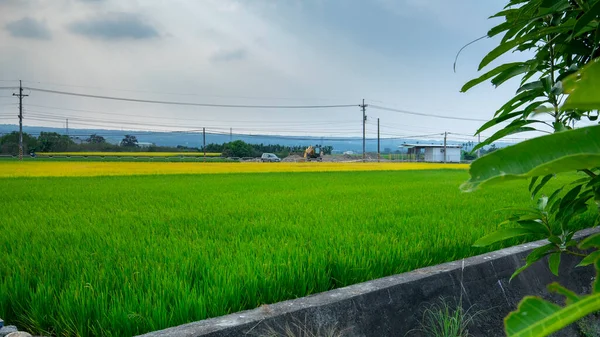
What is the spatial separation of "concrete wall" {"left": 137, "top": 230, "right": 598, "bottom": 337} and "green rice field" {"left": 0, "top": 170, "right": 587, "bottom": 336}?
0.88 ft

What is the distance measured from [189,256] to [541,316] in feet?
7.45

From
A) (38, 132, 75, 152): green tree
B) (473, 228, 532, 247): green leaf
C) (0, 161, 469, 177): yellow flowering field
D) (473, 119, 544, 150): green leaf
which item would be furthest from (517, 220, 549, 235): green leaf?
(38, 132, 75, 152): green tree

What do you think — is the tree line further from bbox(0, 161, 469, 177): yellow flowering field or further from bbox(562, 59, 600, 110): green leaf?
bbox(562, 59, 600, 110): green leaf

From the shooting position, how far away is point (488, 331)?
2.10 m

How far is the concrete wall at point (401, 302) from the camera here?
152cm

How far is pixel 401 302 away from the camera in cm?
189

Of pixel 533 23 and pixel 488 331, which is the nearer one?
pixel 533 23

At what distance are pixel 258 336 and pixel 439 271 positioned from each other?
3.39 feet

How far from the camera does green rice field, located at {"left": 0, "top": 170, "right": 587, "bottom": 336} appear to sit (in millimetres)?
1736

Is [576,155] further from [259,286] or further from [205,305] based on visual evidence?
[259,286]

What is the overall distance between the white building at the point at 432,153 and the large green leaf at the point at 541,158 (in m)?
48.3

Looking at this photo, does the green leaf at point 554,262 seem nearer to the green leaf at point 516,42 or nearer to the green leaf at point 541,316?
the green leaf at point 516,42

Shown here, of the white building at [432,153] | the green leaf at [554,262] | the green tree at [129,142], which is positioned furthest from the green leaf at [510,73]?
the white building at [432,153]

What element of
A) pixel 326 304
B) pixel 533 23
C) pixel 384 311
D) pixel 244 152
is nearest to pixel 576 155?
pixel 533 23
